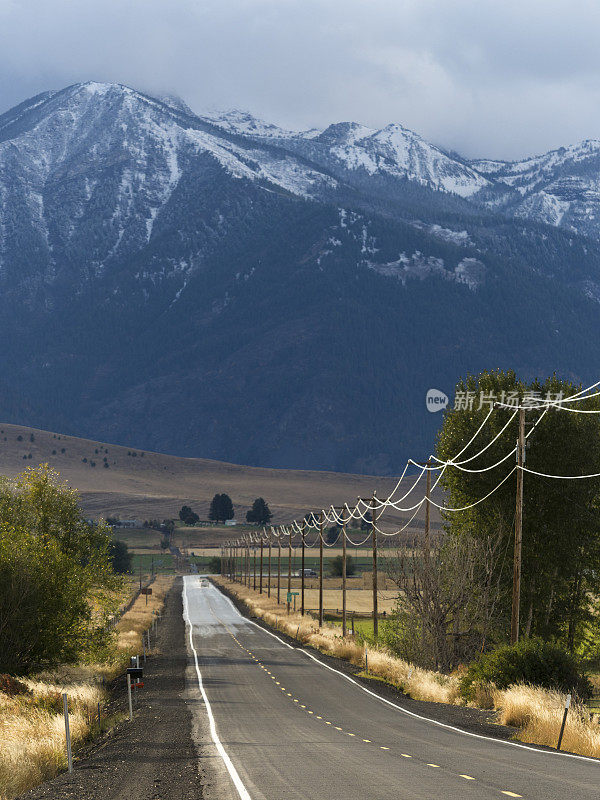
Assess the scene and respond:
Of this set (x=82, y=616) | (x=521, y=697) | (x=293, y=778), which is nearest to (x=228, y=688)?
(x=82, y=616)

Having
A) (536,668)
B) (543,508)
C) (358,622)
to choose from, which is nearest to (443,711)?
(536,668)

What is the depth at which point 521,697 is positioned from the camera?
100 ft

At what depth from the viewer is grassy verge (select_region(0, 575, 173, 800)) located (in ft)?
79.6

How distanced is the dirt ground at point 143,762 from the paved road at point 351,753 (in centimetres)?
93

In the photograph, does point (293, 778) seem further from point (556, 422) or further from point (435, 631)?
point (556, 422)

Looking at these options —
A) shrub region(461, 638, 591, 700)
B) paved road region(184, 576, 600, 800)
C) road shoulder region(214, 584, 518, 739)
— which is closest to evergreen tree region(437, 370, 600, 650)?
road shoulder region(214, 584, 518, 739)

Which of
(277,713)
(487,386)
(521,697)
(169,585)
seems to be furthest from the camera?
(169,585)

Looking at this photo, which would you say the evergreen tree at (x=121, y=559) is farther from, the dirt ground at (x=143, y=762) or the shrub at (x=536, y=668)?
the shrub at (x=536, y=668)

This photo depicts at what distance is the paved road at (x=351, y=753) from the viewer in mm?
18359

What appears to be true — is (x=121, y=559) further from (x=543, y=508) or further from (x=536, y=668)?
(x=536, y=668)

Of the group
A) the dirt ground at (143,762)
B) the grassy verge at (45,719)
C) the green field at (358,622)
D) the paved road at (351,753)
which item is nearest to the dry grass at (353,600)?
the green field at (358,622)

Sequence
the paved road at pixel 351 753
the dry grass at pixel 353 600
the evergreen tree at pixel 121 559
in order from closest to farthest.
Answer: the paved road at pixel 351 753 → the dry grass at pixel 353 600 → the evergreen tree at pixel 121 559

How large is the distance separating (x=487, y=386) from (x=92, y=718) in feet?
93.4

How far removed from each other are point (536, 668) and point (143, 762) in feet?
47.8
